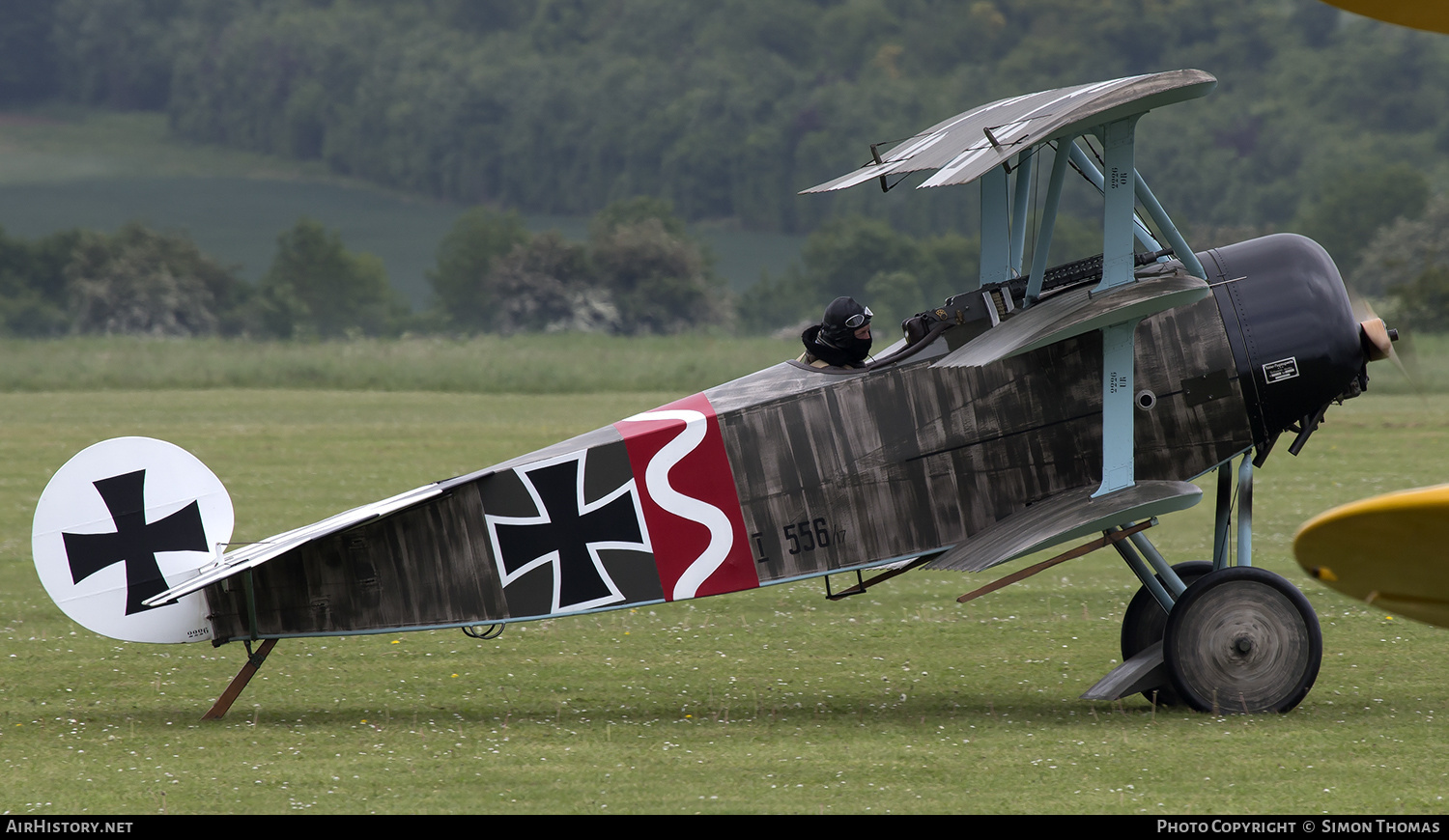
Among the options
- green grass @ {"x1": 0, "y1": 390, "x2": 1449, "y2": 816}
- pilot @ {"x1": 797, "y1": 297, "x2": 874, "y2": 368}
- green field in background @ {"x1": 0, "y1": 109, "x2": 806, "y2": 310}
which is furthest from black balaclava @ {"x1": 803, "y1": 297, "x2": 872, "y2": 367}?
green field in background @ {"x1": 0, "y1": 109, "x2": 806, "y2": 310}

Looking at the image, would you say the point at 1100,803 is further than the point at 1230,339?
No

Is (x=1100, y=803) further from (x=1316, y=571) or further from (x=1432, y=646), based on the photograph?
(x=1432, y=646)

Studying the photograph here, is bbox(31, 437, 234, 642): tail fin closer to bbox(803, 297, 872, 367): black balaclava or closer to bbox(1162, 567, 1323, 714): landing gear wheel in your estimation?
bbox(803, 297, 872, 367): black balaclava

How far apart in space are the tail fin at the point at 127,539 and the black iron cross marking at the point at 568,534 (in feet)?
6.01

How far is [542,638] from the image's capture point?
12.9 m

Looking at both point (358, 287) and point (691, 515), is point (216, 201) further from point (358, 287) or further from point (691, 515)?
point (691, 515)

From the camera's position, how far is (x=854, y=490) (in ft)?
30.1

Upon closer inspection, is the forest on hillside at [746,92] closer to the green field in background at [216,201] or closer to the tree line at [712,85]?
the tree line at [712,85]

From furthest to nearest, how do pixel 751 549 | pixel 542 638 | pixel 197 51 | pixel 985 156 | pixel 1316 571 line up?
pixel 197 51 → pixel 542 638 → pixel 751 549 → pixel 985 156 → pixel 1316 571

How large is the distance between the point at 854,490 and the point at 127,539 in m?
4.41

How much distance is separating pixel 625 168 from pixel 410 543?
11960 cm

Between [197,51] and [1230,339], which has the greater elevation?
[197,51]

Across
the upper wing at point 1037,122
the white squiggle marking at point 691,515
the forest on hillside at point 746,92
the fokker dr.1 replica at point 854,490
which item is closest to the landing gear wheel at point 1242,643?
the fokker dr.1 replica at point 854,490
